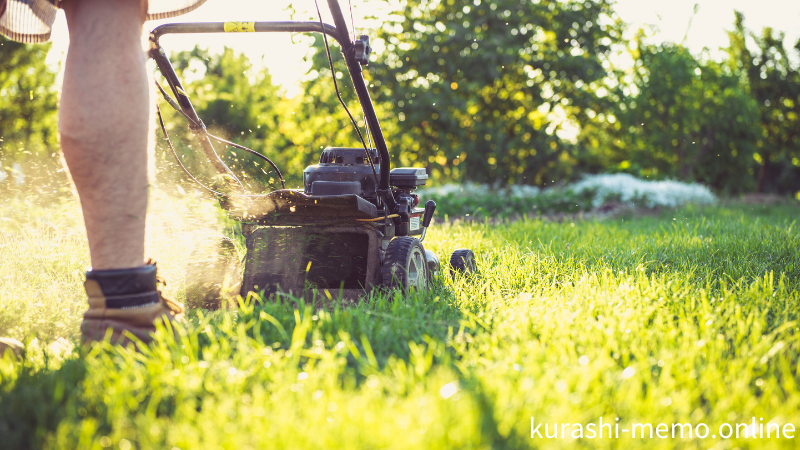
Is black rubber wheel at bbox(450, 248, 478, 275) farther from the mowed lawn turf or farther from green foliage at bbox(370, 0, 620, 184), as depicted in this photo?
green foliage at bbox(370, 0, 620, 184)

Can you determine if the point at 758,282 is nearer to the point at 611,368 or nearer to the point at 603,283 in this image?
the point at 603,283

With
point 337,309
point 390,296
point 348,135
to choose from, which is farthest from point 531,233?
point 348,135

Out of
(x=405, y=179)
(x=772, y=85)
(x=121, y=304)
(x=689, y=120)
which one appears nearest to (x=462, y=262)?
(x=405, y=179)

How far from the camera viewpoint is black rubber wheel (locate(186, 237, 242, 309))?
215 centimetres

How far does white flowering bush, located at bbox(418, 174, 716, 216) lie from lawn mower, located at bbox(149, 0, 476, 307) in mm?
4467

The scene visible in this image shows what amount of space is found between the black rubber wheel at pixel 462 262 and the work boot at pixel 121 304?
1375 millimetres

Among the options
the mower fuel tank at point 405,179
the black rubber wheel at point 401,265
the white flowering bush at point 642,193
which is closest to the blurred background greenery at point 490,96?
the white flowering bush at point 642,193

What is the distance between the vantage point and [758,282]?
1977 mm

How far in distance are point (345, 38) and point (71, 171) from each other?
967mm

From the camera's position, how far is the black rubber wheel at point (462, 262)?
2518 millimetres

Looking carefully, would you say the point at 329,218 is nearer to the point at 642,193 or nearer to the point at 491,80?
the point at 491,80

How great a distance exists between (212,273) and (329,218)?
0.57 m

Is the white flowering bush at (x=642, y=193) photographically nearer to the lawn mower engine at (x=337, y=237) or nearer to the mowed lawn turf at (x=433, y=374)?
the mowed lawn turf at (x=433, y=374)

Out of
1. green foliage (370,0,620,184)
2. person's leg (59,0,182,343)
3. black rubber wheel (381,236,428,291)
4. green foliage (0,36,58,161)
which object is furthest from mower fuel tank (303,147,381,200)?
green foliage (0,36,58,161)
